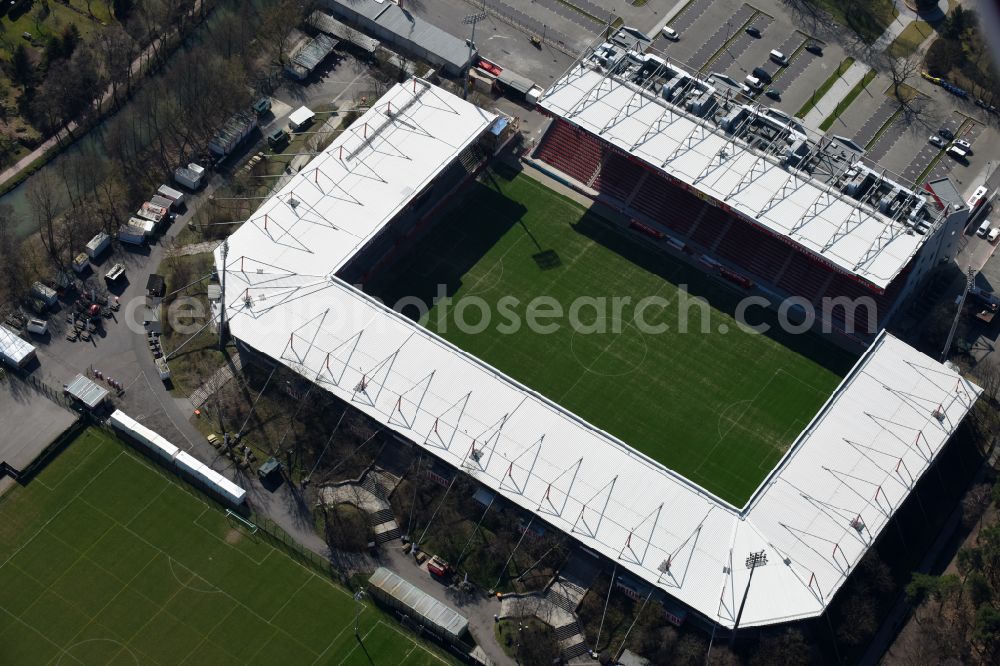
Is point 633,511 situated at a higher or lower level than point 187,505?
higher

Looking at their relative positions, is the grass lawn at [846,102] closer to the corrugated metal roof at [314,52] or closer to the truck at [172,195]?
the corrugated metal roof at [314,52]

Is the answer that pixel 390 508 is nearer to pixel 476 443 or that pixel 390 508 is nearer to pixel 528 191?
pixel 476 443

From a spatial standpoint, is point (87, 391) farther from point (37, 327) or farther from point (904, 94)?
point (904, 94)

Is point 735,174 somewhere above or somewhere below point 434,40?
above

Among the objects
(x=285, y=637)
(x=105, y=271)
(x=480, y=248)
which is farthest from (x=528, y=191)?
(x=285, y=637)

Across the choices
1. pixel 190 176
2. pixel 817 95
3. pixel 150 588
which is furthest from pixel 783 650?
pixel 190 176

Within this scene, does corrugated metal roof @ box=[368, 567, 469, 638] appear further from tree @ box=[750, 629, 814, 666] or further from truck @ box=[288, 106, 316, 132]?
truck @ box=[288, 106, 316, 132]
